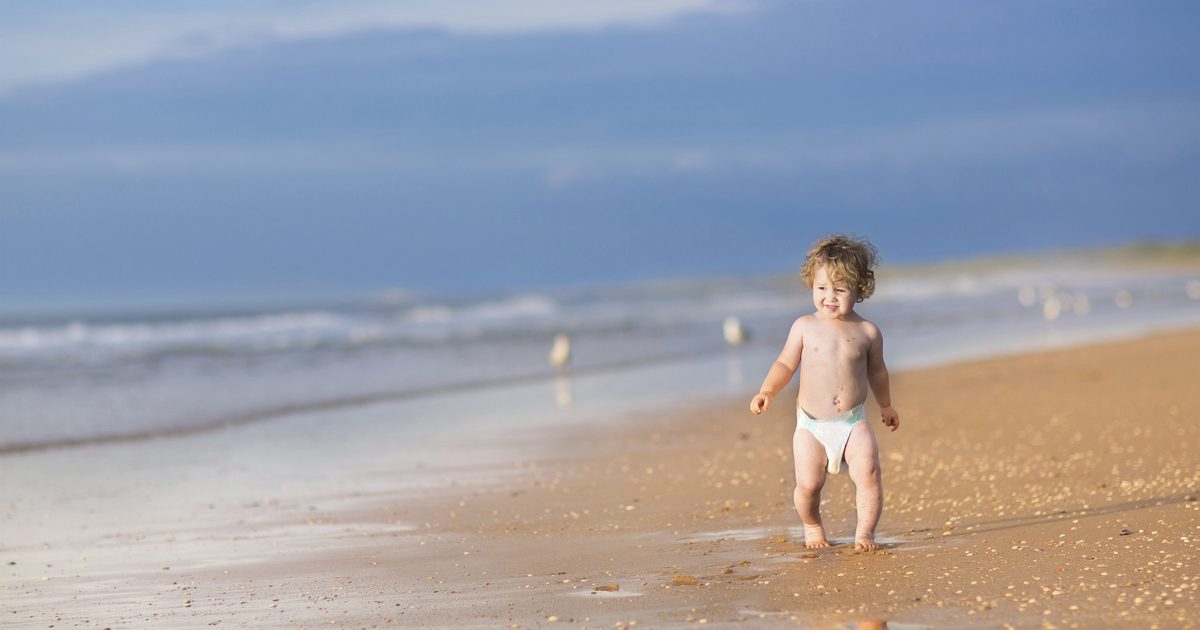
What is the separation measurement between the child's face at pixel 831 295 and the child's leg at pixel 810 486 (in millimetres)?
582

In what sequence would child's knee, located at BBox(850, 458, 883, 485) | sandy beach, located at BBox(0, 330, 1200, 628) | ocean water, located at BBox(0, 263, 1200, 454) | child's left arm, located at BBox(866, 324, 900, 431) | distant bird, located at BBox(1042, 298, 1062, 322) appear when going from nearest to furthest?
sandy beach, located at BBox(0, 330, 1200, 628), child's knee, located at BBox(850, 458, 883, 485), child's left arm, located at BBox(866, 324, 900, 431), ocean water, located at BBox(0, 263, 1200, 454), distant bird, located at BBox(1042, 298, 1062, 322)

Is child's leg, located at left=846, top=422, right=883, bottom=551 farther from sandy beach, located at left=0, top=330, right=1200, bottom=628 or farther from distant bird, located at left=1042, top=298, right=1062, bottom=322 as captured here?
distant bird, located at left=1042, top=298, right=1062, bottom=322

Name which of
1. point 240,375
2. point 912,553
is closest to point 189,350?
point 240,375

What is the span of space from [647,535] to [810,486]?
111cm

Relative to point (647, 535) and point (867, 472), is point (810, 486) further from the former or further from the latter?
point (647, 535)

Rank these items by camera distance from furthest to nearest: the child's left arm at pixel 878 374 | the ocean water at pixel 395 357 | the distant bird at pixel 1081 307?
the distant bird at pixel 1081 307
the ocean water at pixel 395 357
the child's left arm at pixel 878 374

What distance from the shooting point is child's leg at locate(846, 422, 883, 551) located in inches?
247

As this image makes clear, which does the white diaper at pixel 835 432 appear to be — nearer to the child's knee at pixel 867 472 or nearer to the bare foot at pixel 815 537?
the child's knee at pixel 867 472

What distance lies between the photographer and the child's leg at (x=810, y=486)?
6.39 metres

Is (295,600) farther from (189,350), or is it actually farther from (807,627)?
(189,350)

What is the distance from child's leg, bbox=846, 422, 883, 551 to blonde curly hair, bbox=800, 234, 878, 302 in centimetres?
66

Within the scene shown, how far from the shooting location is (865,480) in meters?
6.34

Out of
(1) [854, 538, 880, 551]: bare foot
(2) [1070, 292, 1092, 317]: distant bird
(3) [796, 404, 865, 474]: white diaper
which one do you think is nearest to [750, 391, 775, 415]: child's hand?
(3) [796, 404, 865, 474]: white diaper

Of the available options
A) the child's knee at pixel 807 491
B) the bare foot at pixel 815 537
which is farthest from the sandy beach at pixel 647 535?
the child's knee at pixel 807 491
